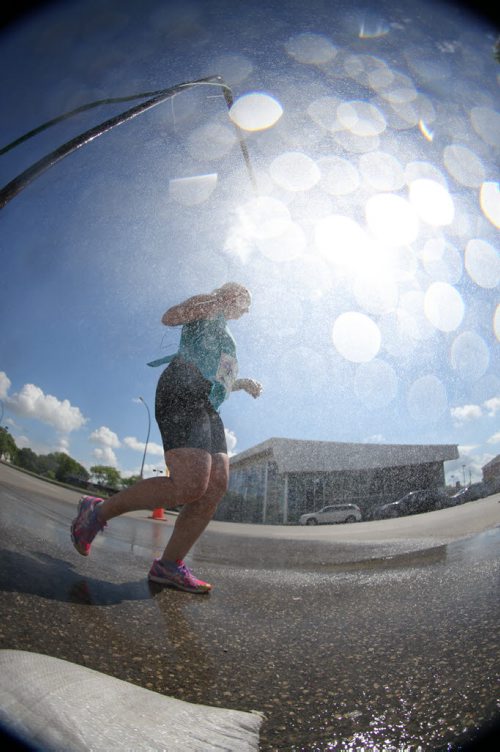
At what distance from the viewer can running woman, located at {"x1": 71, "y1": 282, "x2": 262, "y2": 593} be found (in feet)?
3.11

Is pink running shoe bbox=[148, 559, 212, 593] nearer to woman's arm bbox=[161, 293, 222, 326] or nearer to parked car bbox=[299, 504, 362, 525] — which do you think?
parked car bbox=[299, 504, 362, 525]

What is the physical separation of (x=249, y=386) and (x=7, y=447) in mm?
571

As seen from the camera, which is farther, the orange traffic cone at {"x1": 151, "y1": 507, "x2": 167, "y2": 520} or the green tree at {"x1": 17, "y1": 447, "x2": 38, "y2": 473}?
the orange traffic cone at {"x1": 151, "y1": 507, "x2": 167, "y2": 520}

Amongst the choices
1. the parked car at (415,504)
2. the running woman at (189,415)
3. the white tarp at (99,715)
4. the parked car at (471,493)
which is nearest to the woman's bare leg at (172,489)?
the running woman at (189,415)

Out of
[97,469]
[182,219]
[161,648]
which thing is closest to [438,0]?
[182,219]

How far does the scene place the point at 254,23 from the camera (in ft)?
3.48

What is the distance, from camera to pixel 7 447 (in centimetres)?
92

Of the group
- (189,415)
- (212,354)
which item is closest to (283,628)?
(189,415)

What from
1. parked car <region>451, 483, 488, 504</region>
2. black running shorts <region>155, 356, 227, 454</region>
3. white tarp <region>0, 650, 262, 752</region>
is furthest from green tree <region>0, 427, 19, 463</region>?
parked car <region>451, 483, 488, 504</region>

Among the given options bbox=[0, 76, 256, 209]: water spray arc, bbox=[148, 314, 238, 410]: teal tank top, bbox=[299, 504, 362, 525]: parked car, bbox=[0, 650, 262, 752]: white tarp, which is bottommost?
bbox=[0, 650, 262, 752]: white tarp

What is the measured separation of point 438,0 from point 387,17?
117 millimetres

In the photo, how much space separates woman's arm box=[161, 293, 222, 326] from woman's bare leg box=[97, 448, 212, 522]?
0.31m

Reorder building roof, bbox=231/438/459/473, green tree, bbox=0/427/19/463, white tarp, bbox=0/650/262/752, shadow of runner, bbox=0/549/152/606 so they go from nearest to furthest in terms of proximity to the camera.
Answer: white tarp, bbox=0/650/262/752 < shadow of runner, bbox=0/549/152/606 < green tree, bbox=0/427/19/463 < building roof, bbox=231/438/459/473

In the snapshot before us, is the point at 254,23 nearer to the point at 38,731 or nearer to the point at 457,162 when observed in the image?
the point at 457,162
